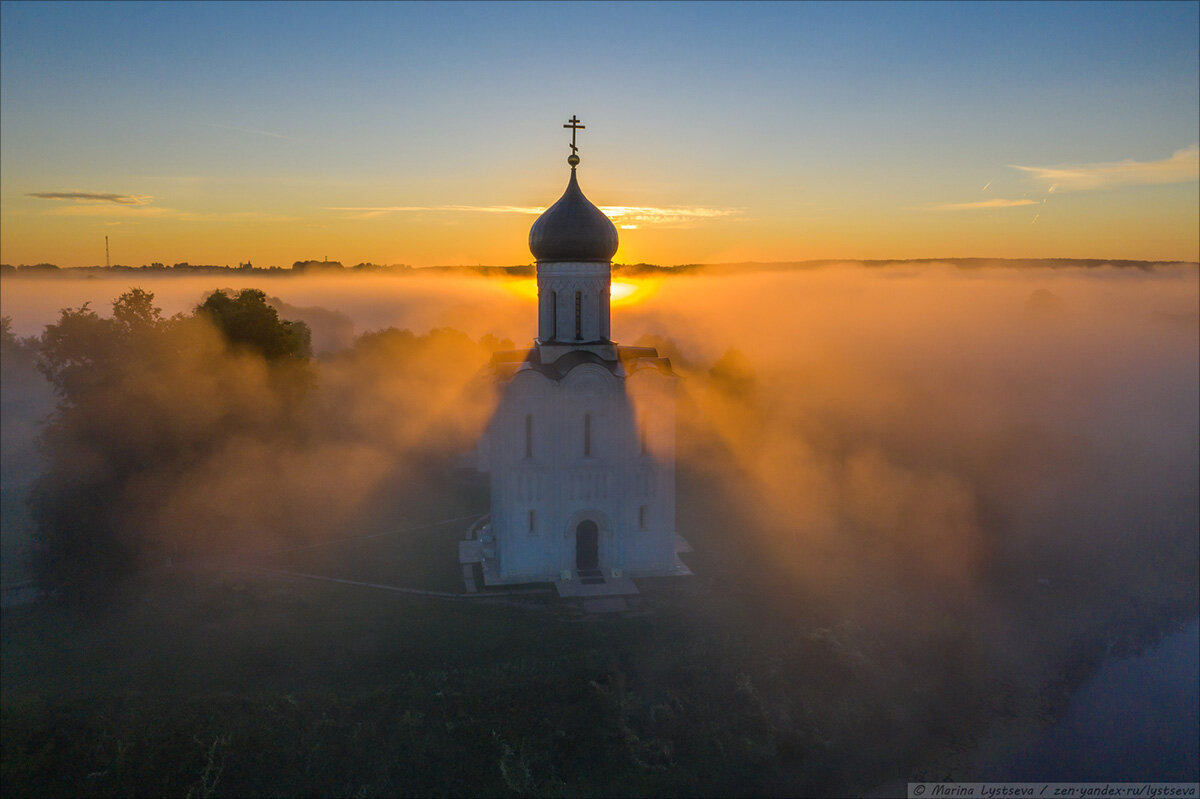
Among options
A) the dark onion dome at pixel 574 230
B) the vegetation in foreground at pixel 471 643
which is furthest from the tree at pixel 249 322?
the dark onion dome at pixel 574 230

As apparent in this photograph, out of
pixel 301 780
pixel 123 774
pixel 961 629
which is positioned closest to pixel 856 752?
pixel 961 629

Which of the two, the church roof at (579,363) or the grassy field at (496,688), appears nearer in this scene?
the grassy field at (496,688)

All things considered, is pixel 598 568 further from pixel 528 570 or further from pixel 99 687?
pixel 99 687

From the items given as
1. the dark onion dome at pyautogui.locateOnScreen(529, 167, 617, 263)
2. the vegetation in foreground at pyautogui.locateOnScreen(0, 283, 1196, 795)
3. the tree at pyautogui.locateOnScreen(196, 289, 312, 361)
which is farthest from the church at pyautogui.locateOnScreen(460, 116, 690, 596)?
the tree at pyautogui.locateOnScreen(196, 289, 312, 361)

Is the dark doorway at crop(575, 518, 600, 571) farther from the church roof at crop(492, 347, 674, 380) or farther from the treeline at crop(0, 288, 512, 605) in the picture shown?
the treeline at crop(0, 288, 512, 605)

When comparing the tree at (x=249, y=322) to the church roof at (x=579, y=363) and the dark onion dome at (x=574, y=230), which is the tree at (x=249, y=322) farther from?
the dark onion dome at (x=574, y=230)

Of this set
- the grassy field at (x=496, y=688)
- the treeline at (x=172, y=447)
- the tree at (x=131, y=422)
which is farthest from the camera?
the treeline at (x=172, y=447)
